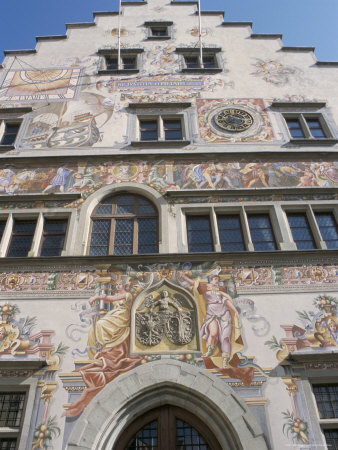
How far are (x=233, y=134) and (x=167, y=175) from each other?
2.45 meters

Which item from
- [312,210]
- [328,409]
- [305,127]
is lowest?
[328,409]

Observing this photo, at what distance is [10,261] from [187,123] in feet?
19.6

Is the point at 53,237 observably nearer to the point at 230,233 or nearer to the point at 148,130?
the point at 230,233

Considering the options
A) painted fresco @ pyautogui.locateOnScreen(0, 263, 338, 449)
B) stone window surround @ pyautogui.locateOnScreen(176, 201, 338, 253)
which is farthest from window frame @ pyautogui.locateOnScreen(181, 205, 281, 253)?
painted fresco @ pyautogui.locateOnScreen(0, 263, 338, 449)

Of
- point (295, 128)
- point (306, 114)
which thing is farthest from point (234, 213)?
point (306, 114)

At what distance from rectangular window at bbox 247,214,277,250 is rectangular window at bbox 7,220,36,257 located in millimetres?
4707

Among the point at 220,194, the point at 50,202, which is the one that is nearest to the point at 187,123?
the point at 220,194

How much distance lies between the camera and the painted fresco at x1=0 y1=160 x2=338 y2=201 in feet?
32.0

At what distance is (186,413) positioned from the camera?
661 cm

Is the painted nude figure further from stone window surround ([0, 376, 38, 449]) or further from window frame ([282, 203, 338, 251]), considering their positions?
stone window surround ([0, 376, 38, 449])

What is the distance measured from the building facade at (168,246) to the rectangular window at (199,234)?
0.04 metres

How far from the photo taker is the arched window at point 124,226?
8781 mm

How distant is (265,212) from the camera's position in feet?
30.7

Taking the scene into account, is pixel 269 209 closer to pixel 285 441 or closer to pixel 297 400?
pixel 297 400
